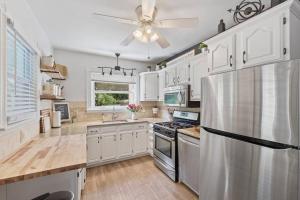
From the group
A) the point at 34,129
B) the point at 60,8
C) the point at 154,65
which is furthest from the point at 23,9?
the point at 154,65

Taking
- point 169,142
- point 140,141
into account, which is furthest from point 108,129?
point 169,142

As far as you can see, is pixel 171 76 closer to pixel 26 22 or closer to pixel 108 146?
pixel 108 146

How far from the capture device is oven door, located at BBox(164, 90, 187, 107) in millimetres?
2906

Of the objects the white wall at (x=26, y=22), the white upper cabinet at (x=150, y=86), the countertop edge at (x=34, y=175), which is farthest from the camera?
the white upper cabinet at (x=150, y=86)

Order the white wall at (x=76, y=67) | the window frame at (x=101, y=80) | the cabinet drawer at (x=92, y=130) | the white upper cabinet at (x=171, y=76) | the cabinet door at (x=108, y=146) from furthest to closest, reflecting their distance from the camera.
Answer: the window frame at (x=101, y=80) → the white wall at (x=76, y=67) → the white upper cabinet at (x=171, y=76) → the cabinet door at (x=108, y=146) → the cabinet drawer at (x=92, y=130)

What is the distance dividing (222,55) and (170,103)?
5.27 ft

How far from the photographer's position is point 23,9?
1708 mm

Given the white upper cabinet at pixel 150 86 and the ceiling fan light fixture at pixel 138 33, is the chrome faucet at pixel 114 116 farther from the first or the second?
the ceiling fan light fixture at pixel 138 33

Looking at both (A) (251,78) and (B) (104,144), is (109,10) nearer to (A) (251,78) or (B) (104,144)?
(A) (251,78)

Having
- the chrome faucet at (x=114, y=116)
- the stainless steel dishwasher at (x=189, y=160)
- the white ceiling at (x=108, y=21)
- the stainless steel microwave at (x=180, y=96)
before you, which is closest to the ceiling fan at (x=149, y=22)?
the white ceiling at (x=108, y=21)

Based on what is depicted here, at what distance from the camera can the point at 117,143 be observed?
3.34 metres

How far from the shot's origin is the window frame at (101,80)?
3.70 metres

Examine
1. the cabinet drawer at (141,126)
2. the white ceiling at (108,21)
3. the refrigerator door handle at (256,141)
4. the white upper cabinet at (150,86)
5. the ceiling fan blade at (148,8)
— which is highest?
the white ceiling at (108,21)

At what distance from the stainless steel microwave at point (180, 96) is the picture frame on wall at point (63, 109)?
219 centimetres
